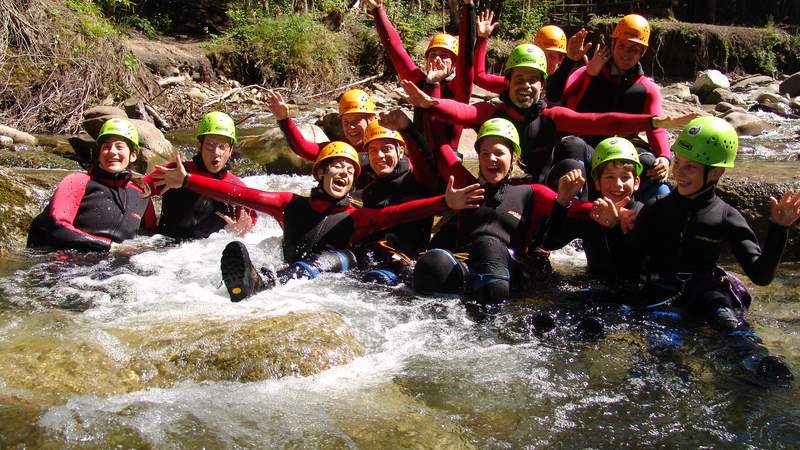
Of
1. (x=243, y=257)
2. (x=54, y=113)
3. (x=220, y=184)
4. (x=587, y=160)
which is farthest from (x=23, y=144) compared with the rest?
(x=587, y=160)

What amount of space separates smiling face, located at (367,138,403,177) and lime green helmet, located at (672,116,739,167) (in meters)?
2.42

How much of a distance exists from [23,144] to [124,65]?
3.62m

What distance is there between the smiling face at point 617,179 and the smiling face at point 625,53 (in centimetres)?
150

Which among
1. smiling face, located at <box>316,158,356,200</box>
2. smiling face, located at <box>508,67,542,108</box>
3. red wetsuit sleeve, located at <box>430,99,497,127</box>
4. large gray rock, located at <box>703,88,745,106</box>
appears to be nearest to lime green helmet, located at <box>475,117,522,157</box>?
red wetsuit sleeve, located at <box>430,99,497,127</box>

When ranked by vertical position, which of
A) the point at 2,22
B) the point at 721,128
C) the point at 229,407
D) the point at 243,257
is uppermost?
the point at 2,22

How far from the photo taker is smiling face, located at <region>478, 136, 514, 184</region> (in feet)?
15.9

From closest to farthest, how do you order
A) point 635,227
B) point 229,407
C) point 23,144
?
point 229,407 < point 635,227 < point 23,144

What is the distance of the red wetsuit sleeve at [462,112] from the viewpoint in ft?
17.0

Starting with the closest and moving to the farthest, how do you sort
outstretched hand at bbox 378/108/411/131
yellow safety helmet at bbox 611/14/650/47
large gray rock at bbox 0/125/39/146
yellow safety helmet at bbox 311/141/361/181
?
outstretched hand at bbox 378/108/411/131
yellow safety helmet at bbox 311/141/361/181
yellow safety helmet at bbox 611/14/650/47
large gray rock at bbox 0/125/39/146

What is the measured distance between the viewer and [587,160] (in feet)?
18.2

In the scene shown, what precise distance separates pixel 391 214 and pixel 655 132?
2363mm

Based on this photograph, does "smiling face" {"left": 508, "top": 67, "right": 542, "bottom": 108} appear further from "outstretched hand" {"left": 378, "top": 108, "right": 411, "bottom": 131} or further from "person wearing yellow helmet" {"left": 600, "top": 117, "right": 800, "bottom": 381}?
"person wearing yellow helmet" {"left": 600, "top": 117, "right": 800, "bottom": 381}

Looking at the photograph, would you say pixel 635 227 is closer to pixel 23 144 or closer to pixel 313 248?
pixel 313 248

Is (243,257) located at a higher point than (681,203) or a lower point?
lower
